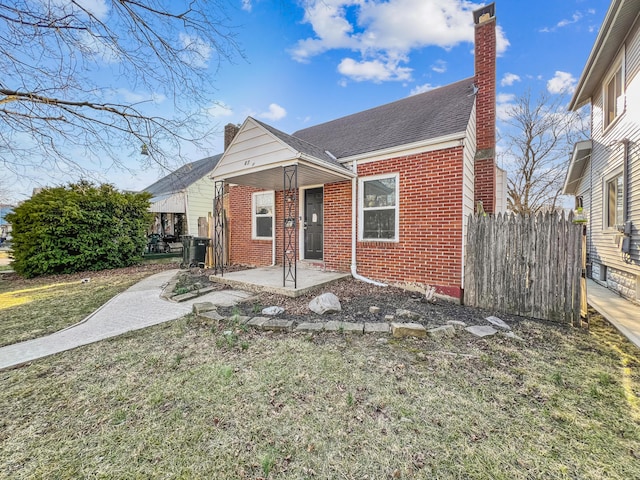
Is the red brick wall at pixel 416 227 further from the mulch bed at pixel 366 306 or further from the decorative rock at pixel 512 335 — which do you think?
the decorative rock at pixel 512 335

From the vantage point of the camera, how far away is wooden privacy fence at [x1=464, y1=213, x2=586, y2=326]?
171 inches

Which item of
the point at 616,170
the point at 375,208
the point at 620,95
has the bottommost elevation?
the point at 375,208

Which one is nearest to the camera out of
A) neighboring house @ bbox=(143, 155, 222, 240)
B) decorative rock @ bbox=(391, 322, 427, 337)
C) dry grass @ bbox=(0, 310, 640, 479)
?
dry grass @ bbox=(0, 310, 640, 479)

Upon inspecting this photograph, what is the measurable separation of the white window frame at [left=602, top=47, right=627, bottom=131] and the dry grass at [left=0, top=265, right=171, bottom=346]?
1253cm

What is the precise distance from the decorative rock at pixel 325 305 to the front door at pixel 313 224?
3.14 meters

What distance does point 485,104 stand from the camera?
20.7 ft

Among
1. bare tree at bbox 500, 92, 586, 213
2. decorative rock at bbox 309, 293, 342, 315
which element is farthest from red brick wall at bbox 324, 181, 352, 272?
bare tree at bbox 500, 92, 586, 213

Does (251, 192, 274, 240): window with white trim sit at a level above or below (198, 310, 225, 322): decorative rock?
above

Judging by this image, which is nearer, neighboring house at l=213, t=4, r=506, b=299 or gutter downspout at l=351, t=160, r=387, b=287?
neighboring house at l=213, t=4, r=506, b=299

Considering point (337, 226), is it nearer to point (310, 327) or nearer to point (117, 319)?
point (310, 327)

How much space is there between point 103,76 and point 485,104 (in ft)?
24.9

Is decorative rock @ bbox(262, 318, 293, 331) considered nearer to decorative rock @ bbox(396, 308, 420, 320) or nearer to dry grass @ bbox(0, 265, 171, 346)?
decorative rock @ bbox(396, 308, 420, 320)

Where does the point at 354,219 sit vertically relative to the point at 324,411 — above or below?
above

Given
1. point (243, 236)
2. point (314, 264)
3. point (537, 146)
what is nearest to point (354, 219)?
point (314, 264)
